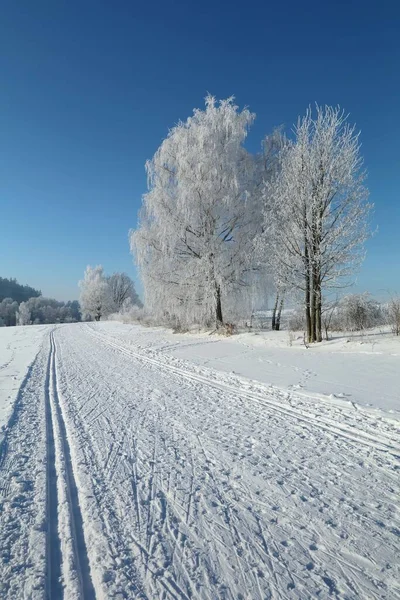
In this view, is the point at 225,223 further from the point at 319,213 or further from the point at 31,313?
the point at 31,313

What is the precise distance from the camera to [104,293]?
54812 millimetres

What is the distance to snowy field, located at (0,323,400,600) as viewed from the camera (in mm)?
1911

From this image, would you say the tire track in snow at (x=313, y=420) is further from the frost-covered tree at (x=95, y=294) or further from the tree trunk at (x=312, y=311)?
the frost-covered tree at (x=95, y=294)

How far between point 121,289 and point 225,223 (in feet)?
153

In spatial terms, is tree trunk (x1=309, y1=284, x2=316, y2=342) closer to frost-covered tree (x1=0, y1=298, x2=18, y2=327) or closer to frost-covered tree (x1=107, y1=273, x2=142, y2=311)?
frost-covered tree (x1=107, y1=273, x2=142, y2=311)

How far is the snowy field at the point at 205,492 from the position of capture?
6.27ft

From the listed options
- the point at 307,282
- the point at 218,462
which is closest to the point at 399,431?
the point at 218,462

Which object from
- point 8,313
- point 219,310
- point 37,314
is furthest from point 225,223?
point 8,313

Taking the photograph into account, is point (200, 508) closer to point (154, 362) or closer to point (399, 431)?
point (399, 431)

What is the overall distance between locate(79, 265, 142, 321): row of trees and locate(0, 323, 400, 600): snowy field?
49.5 metres

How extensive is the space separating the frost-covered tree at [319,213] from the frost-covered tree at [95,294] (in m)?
48.0

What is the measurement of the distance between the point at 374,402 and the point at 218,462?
2.75 meters

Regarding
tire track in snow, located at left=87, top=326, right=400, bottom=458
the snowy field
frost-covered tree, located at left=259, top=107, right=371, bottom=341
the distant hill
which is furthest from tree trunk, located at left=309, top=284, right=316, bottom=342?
the distant hill

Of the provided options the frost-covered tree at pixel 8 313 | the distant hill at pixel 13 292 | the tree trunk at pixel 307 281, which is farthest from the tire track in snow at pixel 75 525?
the distant hill at pixel 13 292
